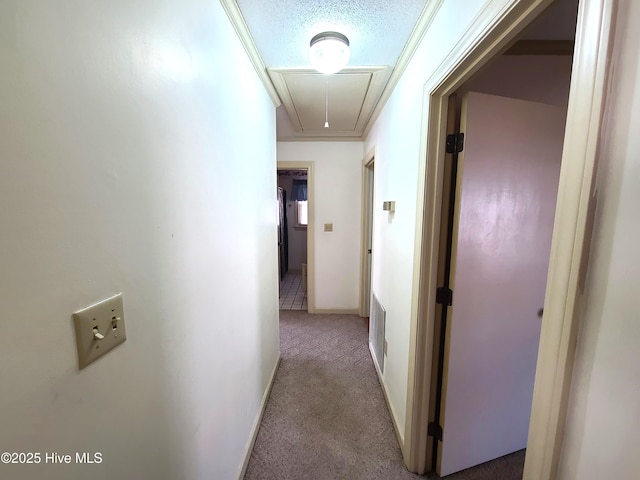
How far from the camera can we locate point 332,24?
1279 millimetres

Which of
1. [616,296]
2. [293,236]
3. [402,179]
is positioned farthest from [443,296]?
[293,236]

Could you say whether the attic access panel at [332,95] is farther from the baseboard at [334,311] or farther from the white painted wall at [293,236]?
the white painted wall at [293,236]

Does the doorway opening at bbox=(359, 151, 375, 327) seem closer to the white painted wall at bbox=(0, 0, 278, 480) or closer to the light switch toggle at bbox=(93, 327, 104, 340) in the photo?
the white painted wall at bbox=(0, 0, 278, 480)

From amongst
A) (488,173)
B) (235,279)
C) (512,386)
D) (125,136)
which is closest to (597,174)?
(488,173)

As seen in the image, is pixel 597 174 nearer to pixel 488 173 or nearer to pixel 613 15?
pixel 613 15

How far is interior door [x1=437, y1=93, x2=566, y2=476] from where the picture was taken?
1.17 metres

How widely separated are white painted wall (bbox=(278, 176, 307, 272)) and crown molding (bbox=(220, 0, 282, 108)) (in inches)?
150

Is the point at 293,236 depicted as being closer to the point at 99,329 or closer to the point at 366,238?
the point at 366,238

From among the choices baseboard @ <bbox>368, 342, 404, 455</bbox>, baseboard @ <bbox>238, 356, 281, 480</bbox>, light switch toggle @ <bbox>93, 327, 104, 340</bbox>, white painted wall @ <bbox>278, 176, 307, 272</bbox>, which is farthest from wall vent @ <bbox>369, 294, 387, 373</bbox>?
white painted wall @ <bbox>278, 176, 307, 272</bbox>

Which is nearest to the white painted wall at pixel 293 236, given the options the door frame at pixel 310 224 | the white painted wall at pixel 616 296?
the door frame at pixel 310 224

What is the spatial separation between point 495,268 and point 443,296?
11.3 inches

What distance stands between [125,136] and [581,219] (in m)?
0.99

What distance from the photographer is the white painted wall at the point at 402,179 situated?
41.6 inches

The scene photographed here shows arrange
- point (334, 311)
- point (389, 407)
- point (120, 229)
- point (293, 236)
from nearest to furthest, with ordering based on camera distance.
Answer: point (120, 229), point (389, 407), point (334, 311), point (293, 236)
